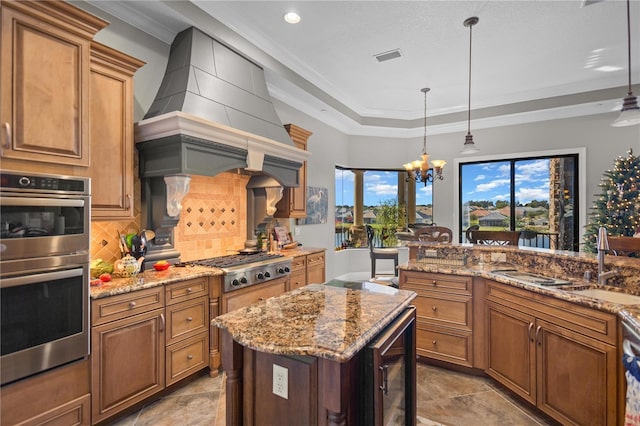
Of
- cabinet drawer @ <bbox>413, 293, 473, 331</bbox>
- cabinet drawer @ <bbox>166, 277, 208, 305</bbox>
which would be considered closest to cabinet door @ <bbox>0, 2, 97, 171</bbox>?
cabinet drawer @ <bbox>166, 277, 208, 305</bbox>

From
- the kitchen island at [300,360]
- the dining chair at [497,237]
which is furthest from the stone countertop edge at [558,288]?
the kitchen island at [300,360]

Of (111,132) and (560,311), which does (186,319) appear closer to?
(111,132)

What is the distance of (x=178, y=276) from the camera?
8.44ft

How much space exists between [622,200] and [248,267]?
17.0 feet

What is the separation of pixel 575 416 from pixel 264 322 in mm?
2061

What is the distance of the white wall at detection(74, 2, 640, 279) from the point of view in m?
5.18

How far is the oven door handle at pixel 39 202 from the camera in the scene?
168 cm

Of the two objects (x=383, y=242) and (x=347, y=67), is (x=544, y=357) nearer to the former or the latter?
(x=347, y=67)

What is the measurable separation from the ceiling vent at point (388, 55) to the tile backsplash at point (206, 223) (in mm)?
2291

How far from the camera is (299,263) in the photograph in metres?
3.99

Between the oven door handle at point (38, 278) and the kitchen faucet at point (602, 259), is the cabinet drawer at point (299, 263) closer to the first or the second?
the oven door handle at point (38, 278)

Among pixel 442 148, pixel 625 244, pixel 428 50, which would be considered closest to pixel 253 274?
pixel 625 244

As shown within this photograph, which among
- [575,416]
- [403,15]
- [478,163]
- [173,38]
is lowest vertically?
[575,416]

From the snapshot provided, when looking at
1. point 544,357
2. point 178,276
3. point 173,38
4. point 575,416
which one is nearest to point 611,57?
point 544,357
